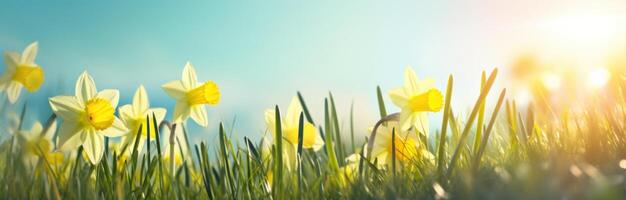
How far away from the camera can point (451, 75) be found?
6.59ft

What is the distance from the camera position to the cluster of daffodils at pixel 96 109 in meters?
1.95

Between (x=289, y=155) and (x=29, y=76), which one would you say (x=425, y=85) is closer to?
(x=289, y=155)

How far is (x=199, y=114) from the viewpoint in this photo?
2213 mm

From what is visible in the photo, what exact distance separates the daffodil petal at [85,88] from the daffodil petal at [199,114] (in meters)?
0.34

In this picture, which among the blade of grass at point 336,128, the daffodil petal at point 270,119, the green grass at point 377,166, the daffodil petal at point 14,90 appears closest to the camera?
the green grass at point 377,166

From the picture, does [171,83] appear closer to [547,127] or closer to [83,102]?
[83,102]

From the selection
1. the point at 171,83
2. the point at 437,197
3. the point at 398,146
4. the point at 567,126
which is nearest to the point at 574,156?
the point at 567,126

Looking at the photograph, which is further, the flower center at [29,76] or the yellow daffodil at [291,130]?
the yellow daffodil at [291,130]

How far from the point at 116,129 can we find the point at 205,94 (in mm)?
321

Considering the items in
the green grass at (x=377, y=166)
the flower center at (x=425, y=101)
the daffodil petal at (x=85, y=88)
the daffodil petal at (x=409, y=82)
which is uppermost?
the daffodil petal at (x=85, y=88)

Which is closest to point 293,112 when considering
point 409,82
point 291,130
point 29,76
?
point 291,130

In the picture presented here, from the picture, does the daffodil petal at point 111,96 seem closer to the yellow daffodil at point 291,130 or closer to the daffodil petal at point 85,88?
the daffodil petal at point 85,88

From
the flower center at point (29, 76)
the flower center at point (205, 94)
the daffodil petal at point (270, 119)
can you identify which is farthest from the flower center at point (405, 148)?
the flower center at point (29, 76)

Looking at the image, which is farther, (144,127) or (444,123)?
(144,127)
